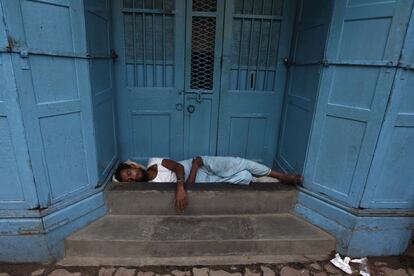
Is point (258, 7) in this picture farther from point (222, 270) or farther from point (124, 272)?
point (124, 272)

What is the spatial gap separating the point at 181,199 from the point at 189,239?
0.38 meters

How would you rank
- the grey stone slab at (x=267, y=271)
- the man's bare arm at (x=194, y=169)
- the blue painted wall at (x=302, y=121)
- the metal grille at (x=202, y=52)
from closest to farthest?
1. the blue painted wall at (x=302, y=121)
2. the grey stone slab at (x=267, y=271)
3. the man's bare arm at (x=194, y=169)
4. the metal grille at (x=202, y=52)

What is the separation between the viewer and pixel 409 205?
7.84ft

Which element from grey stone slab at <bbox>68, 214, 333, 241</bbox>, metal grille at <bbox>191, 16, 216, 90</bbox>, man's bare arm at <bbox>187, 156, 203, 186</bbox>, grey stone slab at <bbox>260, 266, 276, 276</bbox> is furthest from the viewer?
metal grille at <bbox>191, 16, 216, 90</bbox>

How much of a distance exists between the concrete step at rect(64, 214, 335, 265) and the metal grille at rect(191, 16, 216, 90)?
1585 mm

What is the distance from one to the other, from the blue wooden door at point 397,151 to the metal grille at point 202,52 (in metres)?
1.82

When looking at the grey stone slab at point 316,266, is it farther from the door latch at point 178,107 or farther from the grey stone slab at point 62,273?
the door latch at point 178,107

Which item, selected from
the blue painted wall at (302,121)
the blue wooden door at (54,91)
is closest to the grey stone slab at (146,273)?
the blue painted wall at (302,121)

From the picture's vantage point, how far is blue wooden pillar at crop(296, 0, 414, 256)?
200cm

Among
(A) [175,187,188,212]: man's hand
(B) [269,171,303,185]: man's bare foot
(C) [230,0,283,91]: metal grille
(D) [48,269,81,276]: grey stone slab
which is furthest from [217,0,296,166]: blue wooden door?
(D) [48,269,81,276]: grey stone slab

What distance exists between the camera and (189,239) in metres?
2.38

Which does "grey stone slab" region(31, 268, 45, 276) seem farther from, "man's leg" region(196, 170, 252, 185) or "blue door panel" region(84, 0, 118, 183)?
"man's leg" region(196, 170, 252, 185)

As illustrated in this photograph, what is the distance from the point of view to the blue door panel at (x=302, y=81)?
247cm

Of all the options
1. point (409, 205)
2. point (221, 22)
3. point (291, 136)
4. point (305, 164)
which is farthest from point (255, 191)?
point (221, 22)
